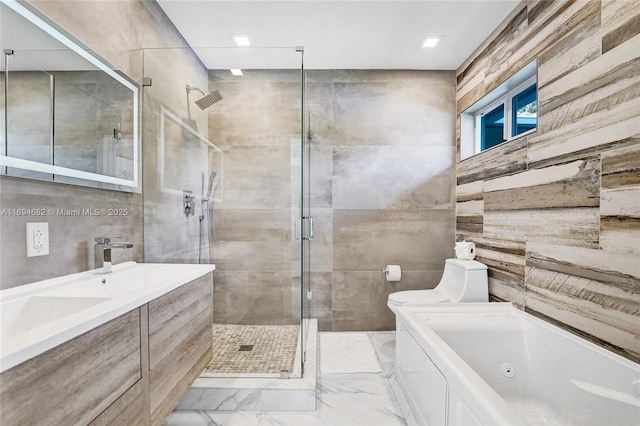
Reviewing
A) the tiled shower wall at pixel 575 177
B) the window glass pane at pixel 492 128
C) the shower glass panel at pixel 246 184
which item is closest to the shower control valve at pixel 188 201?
the shower glass panel at pixel 246 184

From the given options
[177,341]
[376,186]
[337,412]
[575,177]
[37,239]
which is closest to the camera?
[37,239]

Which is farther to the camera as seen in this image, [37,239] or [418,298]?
[418,298]

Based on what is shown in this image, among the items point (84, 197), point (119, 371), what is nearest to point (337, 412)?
point (119, 371)

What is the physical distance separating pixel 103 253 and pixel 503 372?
2.13 meters

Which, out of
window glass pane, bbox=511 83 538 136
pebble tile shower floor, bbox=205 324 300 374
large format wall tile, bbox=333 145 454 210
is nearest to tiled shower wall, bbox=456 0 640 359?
window glass pane, bbox=511 83 538 136

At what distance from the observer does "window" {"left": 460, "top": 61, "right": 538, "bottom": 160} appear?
2076 millimetres

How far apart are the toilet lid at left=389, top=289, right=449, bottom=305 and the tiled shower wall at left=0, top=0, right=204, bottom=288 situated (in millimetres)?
1769

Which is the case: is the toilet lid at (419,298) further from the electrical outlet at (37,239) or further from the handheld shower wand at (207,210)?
the electrical outlet at (37,239)

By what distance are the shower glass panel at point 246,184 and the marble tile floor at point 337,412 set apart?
42 centimetres

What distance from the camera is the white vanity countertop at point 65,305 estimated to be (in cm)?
67

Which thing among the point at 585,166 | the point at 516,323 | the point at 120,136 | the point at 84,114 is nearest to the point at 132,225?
the point at 120,136

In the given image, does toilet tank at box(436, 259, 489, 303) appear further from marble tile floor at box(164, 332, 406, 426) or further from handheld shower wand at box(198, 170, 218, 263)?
handheld shower wand at box(198, 170, 218, 263)

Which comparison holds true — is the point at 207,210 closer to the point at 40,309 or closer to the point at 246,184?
the point at 246,184

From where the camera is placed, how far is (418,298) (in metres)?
2.32
